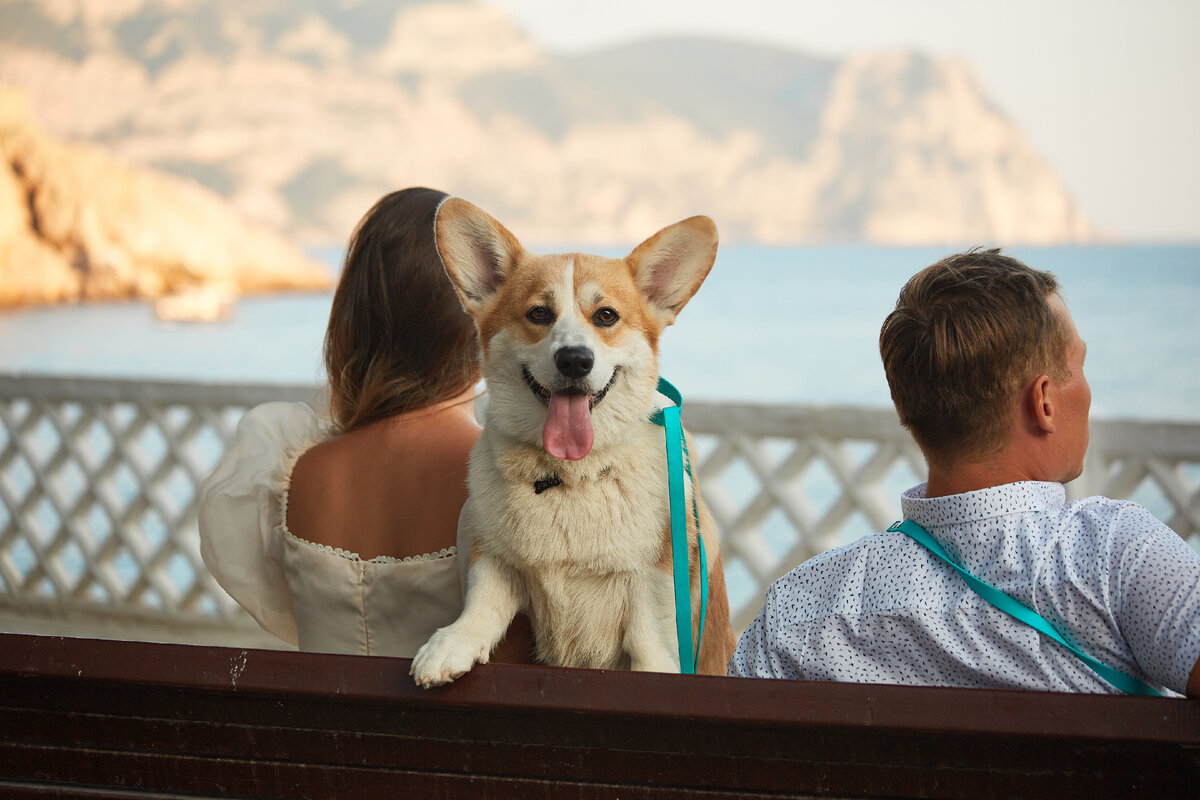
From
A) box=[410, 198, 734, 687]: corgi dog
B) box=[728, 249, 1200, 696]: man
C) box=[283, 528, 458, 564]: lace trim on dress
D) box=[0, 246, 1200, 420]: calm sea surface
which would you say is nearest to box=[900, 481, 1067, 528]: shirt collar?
box=[728, 249, 1200, 696]: man

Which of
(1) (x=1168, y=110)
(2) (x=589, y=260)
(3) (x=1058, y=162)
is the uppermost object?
(2) (x=589, y=260)

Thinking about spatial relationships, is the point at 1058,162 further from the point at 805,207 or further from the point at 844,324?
the point at 844,324

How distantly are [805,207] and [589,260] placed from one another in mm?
24666

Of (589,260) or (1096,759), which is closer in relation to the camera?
(1096,759)

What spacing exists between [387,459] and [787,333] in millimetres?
18836

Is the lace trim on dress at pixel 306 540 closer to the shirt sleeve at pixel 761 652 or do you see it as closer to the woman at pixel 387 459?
the woman at pixel 387 459

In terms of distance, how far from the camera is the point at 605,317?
1146 mm

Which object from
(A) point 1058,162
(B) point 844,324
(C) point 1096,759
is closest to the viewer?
(C) point 1096,759

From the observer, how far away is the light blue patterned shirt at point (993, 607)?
76 cm

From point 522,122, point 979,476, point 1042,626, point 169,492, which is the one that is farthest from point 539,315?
point 522,122

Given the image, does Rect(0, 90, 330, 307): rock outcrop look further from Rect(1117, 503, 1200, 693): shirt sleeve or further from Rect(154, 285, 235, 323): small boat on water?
Rect(1117, 503, 1200, 693): shirt sleeve

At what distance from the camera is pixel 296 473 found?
150 centimetres

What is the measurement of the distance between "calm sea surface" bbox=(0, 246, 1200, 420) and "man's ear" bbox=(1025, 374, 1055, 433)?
1101cm

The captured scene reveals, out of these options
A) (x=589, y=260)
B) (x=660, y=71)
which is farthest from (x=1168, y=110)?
(x=589, y=260)
